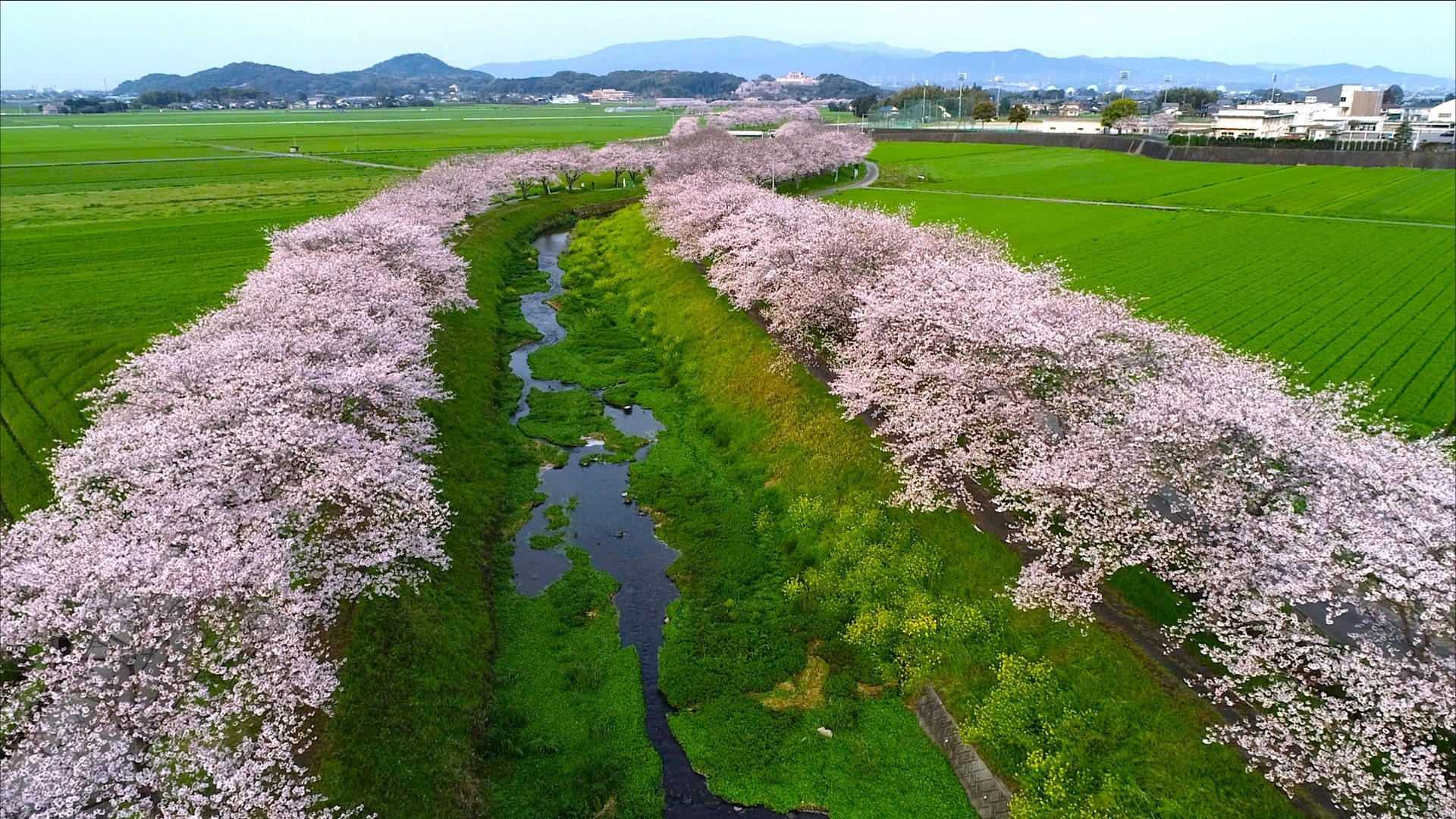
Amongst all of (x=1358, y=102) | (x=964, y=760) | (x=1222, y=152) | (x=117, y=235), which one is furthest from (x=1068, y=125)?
(x=964, y=760)

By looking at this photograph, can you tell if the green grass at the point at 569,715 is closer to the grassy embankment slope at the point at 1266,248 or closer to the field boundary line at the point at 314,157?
the grassy embankment slope at the point at 1266,248

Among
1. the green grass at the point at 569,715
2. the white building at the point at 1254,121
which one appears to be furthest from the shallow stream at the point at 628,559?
the white building at the point at 1254,121

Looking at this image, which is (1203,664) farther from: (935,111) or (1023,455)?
(935,111)

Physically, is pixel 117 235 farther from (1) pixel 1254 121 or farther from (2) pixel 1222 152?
(1) pixel 1254 121

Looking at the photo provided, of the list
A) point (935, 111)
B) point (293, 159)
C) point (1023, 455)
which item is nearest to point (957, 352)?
point (1023, 455)

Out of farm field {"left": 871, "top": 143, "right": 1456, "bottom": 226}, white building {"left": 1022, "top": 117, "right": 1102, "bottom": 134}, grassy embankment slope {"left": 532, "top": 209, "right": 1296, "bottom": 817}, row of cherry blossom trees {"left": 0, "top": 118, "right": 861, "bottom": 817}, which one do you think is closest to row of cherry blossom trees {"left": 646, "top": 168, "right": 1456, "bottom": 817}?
grassy embankment slope {"left": 532, "top": 209, "right": 1296, "bottom": 817}
